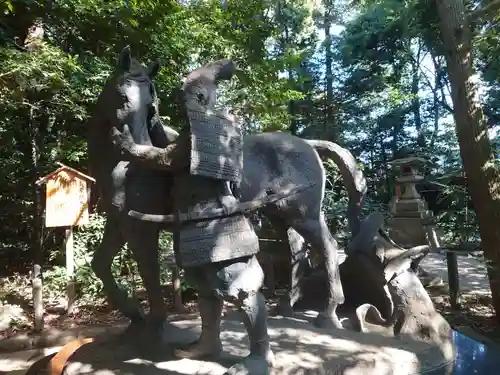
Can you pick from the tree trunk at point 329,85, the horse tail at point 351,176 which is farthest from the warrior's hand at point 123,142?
the tree trunk at point 329,85

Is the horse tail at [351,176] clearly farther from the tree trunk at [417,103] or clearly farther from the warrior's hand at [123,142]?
the tree trunk at [417,103]

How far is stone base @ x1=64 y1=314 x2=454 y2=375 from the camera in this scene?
259 cm

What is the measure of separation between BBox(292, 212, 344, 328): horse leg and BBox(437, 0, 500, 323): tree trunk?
189 cm

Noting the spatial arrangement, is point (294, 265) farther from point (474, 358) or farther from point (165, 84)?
point (165, 84)

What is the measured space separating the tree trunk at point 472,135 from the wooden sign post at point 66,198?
422 cm

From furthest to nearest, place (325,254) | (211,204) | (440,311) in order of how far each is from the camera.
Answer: (440,311), (325,254), (211,204)

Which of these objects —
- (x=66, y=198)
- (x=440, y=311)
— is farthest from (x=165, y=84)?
(x=440, y=311)

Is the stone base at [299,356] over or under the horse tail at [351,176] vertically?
under

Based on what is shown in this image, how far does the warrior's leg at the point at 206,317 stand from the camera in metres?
2.61

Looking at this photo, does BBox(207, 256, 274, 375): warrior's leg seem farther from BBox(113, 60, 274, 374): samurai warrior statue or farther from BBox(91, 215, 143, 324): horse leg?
BBox(91, 215, 143, 324): horse leg

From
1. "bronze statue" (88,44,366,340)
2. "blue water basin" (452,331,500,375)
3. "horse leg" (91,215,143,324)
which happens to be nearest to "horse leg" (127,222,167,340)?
"bronze statue" (88,44,366,340)

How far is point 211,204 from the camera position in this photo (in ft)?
8.30

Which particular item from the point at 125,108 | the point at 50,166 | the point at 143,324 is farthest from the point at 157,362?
the point at 50,166

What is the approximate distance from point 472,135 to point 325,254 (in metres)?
2.24
